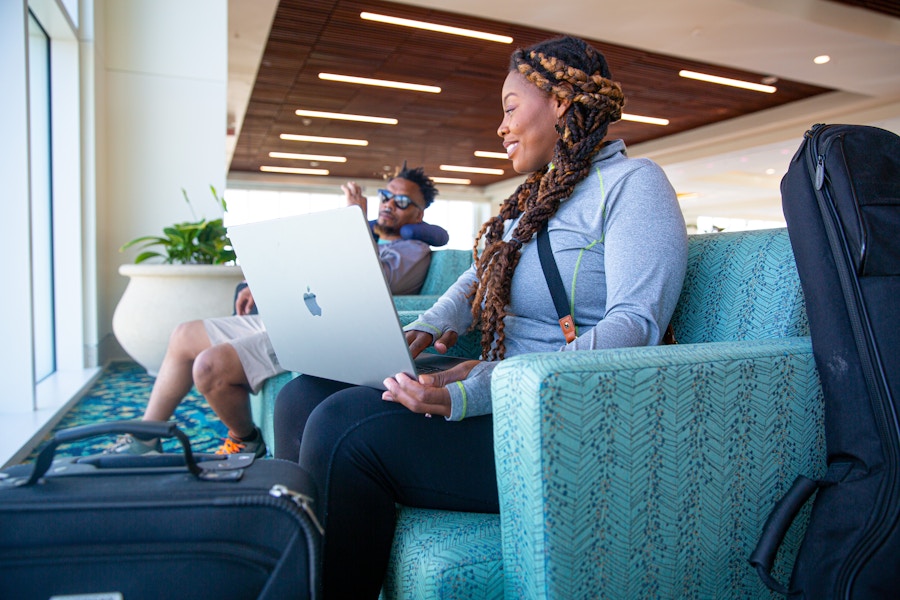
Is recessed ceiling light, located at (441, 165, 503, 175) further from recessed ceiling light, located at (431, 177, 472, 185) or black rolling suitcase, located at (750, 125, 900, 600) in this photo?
black rolling suitcase, located at (750, 125, 900, 600)

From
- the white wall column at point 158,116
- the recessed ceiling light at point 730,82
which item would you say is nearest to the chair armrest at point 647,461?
the white wall column at point 158,116

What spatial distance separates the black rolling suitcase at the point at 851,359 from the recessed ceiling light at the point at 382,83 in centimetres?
727

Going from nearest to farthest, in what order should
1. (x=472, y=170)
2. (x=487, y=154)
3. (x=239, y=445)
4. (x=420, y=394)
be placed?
(x=420, y=394) < (x=239, y=445) < (x=487, y=154) < (x=472, y=170)

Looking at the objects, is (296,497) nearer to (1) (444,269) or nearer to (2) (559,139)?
(2) (559,139)

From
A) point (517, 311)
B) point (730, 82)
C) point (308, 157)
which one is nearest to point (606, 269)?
point (517, 311)

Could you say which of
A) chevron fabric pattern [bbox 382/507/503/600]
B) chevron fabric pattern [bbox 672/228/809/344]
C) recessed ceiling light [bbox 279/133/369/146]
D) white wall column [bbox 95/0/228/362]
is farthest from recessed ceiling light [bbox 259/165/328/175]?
chevron fabric pattern [bbox 382/507/503/600]

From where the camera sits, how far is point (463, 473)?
0.99 metres

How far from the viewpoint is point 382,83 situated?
7816 mm

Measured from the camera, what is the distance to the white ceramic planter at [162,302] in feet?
11.7

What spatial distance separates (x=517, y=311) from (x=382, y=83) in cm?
A: 713

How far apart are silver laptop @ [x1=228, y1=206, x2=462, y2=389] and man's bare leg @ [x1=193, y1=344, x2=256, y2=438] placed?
A: 0.52 m

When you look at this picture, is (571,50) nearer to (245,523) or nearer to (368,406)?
(368,406)

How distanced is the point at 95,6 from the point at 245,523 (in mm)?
4374

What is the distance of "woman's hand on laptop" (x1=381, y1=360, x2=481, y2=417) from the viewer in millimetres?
972
